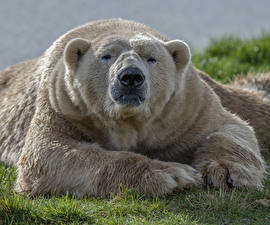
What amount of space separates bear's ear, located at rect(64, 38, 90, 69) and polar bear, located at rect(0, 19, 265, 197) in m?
0.01

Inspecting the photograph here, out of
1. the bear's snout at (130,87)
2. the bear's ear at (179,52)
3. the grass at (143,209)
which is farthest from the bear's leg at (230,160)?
the bear's snout at (130,87)

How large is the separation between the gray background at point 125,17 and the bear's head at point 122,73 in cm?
843

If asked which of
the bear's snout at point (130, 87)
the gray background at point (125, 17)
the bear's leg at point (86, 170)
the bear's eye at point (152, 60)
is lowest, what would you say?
the gray background at point (125, 17)

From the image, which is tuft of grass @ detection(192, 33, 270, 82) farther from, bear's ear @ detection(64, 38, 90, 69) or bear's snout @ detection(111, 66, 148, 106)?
bear's snout @ detection(111, 66, 148, 106)

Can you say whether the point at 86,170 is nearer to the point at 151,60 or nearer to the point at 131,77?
the point at 131,77

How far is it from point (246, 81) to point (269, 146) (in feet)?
4.94

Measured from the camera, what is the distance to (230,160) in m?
5.60


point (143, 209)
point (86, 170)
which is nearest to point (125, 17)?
point (86, 170)

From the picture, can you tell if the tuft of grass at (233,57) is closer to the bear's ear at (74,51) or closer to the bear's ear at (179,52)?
the bear's ear at (179,52)

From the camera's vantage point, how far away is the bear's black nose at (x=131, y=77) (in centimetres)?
505

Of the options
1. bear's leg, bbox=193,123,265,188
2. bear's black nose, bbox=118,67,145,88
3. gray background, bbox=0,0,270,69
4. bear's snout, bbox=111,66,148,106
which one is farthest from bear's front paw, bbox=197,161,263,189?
gray background, bbox=0,0,270,69

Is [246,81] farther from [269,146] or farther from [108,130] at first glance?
[108,130]

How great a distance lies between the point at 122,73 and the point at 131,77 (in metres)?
0.09

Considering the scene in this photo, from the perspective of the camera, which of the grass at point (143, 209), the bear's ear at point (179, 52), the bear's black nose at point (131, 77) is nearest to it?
the grass at point (143, 209)
